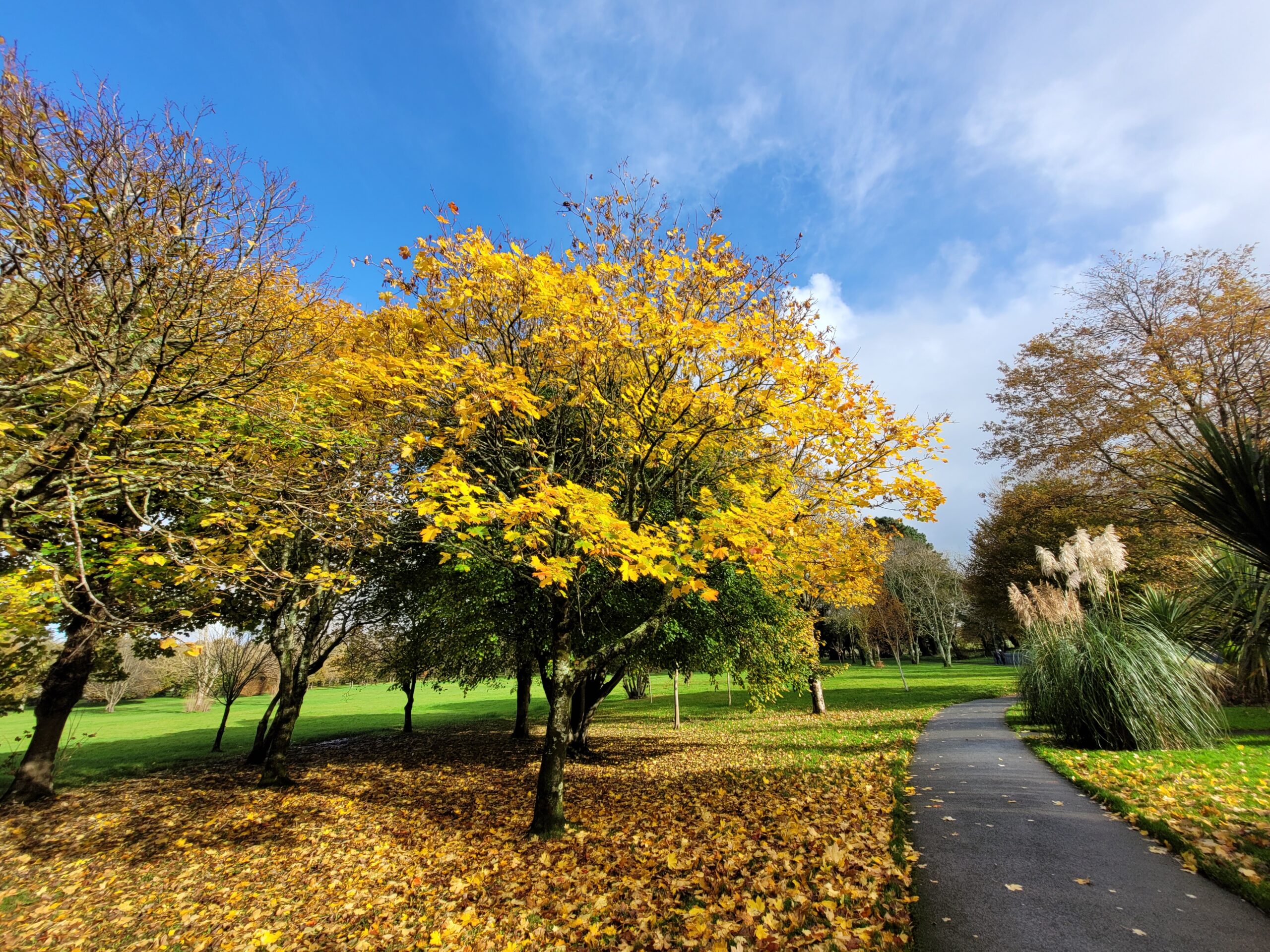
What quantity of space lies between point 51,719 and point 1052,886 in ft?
53.7

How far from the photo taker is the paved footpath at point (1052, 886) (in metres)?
3.39

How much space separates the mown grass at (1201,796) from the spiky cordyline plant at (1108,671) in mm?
350

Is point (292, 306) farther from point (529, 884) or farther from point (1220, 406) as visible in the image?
point (1220, 406)

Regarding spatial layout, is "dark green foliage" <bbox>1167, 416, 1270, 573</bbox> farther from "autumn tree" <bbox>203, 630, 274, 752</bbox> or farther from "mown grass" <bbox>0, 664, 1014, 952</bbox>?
"autumn tree" <bbox>203, 630, 274, 752</bbox>

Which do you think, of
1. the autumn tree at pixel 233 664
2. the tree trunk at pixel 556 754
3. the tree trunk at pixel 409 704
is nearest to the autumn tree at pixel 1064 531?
the tree trunk at pixel 556 754

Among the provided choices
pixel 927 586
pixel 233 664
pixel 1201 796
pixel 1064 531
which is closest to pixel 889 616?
pixel 927 586

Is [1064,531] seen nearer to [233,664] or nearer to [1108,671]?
[1108,671]

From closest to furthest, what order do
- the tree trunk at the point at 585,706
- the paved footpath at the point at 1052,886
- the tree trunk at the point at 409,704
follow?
the paved footpath at the point at 1052,886, the tree trunk at the point at 585,706, the tree trunk at the point at 409,704

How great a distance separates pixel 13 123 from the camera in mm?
3939

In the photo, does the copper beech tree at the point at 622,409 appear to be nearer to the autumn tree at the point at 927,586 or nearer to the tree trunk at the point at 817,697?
the tree trunk at the point at 817,697

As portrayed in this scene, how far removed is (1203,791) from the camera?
19.7 ft

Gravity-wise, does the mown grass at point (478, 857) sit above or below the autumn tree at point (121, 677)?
below

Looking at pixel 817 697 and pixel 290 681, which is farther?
pixel 817 697

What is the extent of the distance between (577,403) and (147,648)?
11217 millimetres
